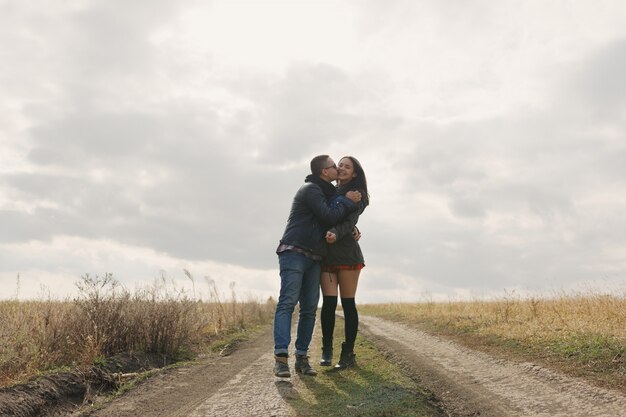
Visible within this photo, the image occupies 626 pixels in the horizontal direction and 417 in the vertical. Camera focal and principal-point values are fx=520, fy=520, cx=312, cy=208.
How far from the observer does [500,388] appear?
17.6 feet

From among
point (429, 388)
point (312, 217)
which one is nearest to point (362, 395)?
point (429, 388)

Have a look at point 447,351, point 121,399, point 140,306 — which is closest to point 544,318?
point 447,351

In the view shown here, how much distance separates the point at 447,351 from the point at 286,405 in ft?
15.4

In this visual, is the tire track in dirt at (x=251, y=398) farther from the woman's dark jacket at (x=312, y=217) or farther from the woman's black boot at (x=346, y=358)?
the woman's dark jacket at (x=312, y=217)

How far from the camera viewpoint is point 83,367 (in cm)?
636

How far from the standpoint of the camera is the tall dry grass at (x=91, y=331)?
668 cm

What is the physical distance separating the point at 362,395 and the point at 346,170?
2528 mm

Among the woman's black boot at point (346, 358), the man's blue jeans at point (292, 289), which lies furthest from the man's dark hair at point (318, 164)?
the woman's black boot at point (346, 358)

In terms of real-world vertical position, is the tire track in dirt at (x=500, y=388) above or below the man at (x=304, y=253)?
below

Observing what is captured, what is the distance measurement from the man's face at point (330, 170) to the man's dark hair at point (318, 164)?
35 mm

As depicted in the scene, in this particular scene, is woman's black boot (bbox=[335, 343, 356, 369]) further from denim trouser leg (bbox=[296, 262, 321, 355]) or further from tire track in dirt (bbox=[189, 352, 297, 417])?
tire track in dirt (bbox=[189, 352, 297, 417])

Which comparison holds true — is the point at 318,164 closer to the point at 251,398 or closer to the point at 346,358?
the point at 346,358

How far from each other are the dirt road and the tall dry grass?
111 centimetres

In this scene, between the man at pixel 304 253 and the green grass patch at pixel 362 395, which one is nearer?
the green grass patch at pixel 362 395
